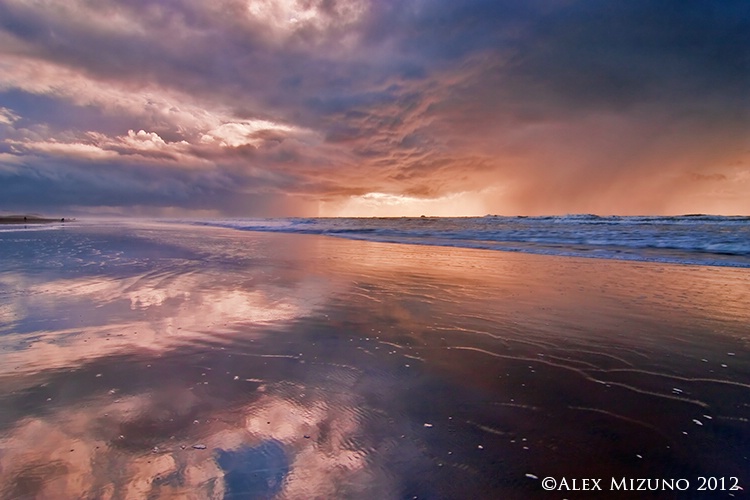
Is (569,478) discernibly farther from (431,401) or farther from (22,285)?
(22,285)

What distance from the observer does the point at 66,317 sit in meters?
5.23

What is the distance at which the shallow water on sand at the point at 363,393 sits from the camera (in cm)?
219

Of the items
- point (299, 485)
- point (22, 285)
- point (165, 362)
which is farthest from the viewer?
point (22, 285)

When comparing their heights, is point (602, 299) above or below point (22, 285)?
above

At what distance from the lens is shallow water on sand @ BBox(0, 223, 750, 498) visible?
2189 mm

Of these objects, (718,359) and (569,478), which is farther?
(718,359)

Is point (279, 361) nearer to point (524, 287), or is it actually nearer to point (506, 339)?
point (506, 339)

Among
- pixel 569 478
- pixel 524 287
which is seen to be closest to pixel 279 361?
pixel 569 478

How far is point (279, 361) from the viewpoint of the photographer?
12.6ft

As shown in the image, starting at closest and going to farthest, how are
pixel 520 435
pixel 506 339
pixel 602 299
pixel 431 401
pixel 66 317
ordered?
pixel 520 435, pixel 431 401, pixel 506 339, pixel 66 317, pixel 602 299

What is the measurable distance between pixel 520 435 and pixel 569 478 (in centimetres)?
41

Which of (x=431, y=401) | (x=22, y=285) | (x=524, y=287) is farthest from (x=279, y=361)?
(x=22, y=285)

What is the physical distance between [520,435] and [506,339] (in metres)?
2.11

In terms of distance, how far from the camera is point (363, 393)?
125 inches
